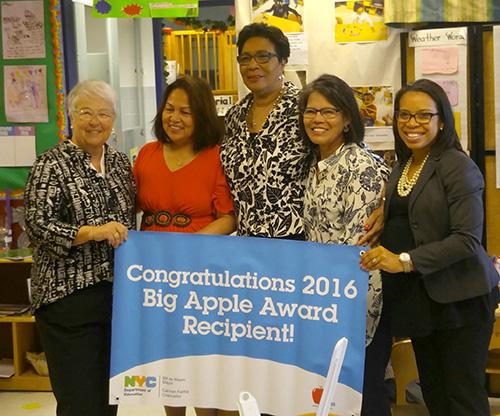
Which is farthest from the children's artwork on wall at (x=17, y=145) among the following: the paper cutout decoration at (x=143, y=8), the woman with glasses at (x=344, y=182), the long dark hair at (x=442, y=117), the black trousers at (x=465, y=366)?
the black trousers at (x=465, y=366)

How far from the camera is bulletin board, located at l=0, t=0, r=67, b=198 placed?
418 cm

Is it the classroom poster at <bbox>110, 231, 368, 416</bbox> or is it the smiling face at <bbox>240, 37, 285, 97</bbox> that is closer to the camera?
the classroom poster at <bbox>110, 231, 368, 416</bbox>

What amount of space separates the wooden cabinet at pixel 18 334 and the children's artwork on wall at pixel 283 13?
2.03m

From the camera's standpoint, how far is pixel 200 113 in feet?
9.38

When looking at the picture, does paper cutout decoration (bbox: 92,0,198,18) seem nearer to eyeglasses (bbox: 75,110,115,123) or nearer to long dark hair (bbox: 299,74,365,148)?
eyeglasses (bbox: 75,110,115,123)

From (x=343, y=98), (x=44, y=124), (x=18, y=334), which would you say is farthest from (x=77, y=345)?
(x=44, y=124)

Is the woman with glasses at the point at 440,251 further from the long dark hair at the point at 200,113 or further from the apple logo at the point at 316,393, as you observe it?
the long dark hair at the point at 200,113

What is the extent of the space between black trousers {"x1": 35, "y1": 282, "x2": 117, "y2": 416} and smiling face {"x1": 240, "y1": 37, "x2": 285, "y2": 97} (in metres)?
1.02

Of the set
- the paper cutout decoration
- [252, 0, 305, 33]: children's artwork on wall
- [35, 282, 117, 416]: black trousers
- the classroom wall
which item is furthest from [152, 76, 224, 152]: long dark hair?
the classroom wall

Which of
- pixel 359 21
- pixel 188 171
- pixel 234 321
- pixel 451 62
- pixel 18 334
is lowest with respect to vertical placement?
pixel 18 334

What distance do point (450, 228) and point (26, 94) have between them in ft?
9.65

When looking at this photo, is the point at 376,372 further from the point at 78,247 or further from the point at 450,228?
the point at 78,247

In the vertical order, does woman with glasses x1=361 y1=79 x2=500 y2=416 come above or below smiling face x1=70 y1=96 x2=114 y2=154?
below

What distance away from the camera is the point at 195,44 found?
574cm
